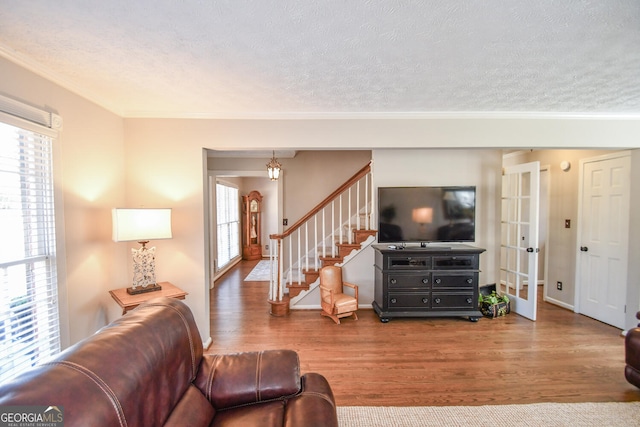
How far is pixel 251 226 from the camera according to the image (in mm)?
7520

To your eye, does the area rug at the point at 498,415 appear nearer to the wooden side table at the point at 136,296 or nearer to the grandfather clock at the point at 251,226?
the wooden side table at the point at 136,296

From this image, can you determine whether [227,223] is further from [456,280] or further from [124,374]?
[124,374]

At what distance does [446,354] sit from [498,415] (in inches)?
30.2

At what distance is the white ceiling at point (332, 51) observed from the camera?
1341 mm

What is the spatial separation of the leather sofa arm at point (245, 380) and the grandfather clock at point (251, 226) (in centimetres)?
609

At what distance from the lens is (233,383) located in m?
1.44

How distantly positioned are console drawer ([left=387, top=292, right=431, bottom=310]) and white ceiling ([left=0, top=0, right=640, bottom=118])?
2.30 m

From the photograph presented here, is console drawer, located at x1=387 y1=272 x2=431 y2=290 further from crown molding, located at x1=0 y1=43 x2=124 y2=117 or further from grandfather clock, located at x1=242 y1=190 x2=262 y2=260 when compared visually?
grandfather clock, located at x1=242 y1=190 x2=262 y2=260

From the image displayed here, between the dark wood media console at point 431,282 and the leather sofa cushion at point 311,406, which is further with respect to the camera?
the dark wood media console at point 431,282

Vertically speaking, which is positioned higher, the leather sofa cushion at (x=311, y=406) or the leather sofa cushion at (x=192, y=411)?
the leather sofa cushion at (x=192, y=411)

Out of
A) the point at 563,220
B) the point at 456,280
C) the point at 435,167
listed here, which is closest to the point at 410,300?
the point at 456,280

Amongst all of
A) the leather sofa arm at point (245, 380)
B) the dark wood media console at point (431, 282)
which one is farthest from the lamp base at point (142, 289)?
the dark wood media console at point (431, 282)

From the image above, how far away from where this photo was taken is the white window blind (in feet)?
5.40

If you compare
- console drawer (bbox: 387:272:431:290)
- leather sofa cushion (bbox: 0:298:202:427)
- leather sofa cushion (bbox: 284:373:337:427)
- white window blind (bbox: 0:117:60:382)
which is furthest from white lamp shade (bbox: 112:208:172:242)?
console drawer (bbox: 387:272:431:290)
